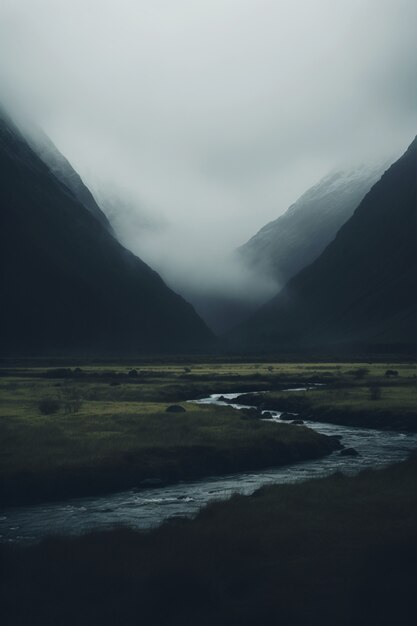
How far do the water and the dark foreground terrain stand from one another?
2.86 metres

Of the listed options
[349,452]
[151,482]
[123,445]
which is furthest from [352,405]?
[151,482]

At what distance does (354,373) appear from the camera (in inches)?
4692

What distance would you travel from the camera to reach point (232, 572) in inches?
918

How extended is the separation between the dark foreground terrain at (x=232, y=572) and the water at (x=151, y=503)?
9.40ft

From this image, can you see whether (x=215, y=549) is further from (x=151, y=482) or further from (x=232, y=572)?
(x=151, y=482)

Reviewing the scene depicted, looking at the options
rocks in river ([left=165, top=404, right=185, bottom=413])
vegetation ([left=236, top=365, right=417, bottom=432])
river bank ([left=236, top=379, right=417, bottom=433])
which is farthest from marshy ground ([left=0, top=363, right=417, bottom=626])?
vegetation ([left=236, top=365, right=417, bottom=432])

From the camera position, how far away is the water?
99.3ft

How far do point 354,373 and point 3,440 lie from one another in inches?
3370

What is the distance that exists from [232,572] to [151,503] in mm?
12410

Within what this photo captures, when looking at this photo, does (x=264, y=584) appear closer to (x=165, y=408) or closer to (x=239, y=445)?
(x=239, y=445)

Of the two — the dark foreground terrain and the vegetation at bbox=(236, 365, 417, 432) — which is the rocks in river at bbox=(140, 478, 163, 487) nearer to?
the dark foreground terrain

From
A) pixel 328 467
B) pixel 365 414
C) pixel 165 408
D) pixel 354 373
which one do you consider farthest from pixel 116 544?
pixel 354 373

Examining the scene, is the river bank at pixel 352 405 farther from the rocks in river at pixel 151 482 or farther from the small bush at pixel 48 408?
the rocks in river at pixel 151 482

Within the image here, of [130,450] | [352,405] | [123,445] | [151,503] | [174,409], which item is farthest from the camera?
[352,405]
